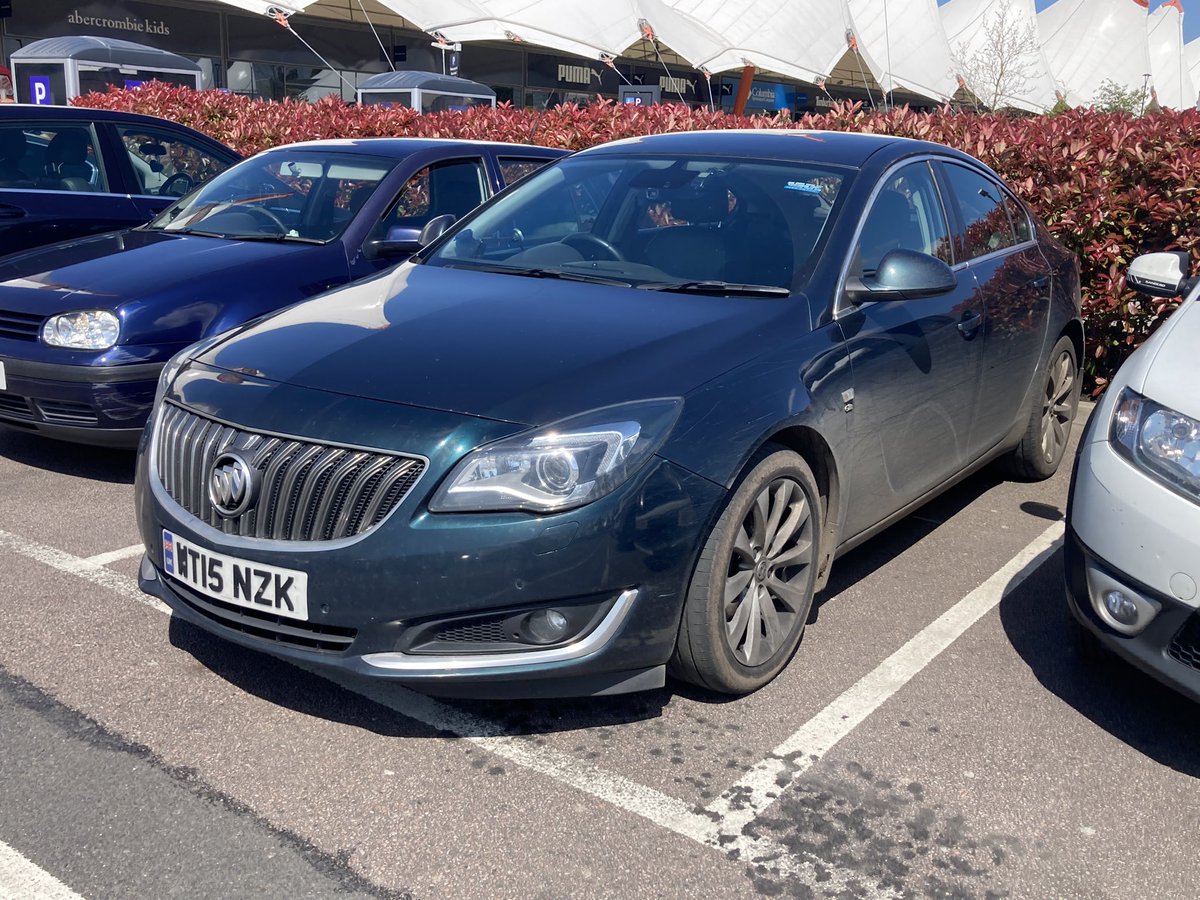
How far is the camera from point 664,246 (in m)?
4.07

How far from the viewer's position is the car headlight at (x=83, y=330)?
5.11 metres

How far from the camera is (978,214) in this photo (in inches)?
193

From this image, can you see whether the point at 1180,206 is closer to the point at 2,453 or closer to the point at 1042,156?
the point at 1042,156

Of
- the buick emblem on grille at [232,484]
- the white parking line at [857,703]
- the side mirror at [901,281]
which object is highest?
the side mirror at [901,281]

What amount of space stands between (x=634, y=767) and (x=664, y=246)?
5.93ft

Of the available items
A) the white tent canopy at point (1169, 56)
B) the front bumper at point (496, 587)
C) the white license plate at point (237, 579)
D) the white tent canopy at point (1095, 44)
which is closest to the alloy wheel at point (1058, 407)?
the front bumper at point (496, 587)

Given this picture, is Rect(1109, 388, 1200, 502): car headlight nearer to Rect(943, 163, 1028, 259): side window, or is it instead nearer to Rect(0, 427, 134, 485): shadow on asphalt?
Rect(943, 163, 1028, 259): side window

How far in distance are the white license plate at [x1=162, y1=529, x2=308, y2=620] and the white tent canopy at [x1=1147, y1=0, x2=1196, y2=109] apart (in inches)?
2986

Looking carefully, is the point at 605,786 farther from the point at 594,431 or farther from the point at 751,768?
the point at 594,431

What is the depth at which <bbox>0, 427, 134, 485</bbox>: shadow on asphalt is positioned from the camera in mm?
5477

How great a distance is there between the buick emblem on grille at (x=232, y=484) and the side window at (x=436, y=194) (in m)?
3.12

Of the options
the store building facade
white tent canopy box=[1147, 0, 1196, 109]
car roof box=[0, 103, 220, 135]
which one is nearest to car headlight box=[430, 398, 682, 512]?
car roof box=[0, 103, 220, 135]

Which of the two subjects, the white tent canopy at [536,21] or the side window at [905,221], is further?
the white tent canopy at [536,21]

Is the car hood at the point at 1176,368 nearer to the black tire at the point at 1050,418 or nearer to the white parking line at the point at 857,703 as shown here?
the white parking line at the point at 857,703
